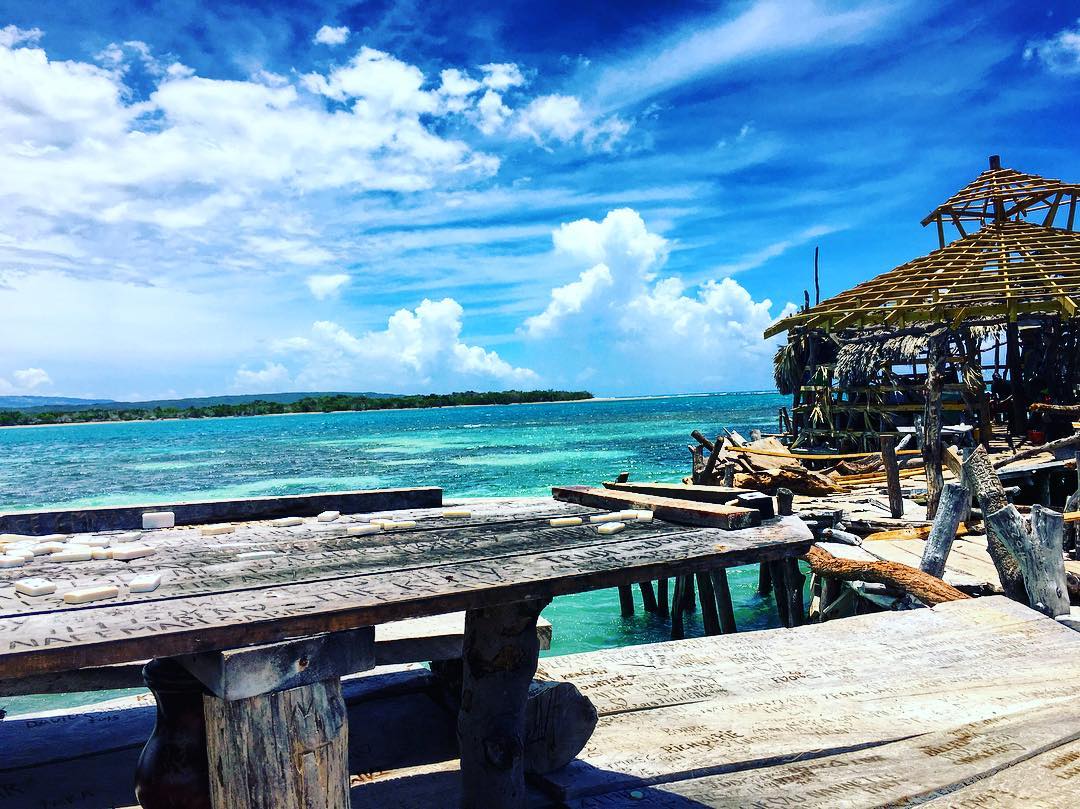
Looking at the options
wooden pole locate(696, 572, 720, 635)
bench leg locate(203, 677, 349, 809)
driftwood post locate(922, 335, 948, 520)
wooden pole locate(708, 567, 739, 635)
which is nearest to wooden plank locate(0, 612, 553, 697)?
bench leg locate(203, 677, 349, 809)

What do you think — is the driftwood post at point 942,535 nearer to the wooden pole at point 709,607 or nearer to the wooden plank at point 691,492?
the wooden pole at point 709,607

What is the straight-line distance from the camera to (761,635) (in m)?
5.92

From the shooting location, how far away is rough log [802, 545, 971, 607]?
6838mm

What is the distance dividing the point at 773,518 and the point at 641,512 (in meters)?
0.56

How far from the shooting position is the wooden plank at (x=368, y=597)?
6.06ft

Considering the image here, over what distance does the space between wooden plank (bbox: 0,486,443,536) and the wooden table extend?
498 mm

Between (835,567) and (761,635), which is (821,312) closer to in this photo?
(835,567)

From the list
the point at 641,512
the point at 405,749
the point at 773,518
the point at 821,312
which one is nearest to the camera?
the point at 773,518

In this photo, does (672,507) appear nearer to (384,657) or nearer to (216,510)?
(384,657)

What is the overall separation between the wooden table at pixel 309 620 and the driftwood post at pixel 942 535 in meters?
5.43

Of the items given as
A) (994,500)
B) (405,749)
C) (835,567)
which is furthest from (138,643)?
(994,500)

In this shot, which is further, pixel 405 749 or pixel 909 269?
pixel 909 269

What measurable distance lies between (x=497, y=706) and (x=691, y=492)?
1.28 metres

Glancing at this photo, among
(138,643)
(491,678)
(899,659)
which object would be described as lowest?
(899,659)
